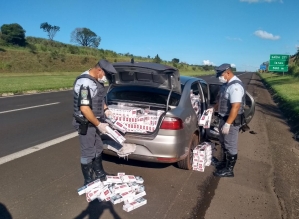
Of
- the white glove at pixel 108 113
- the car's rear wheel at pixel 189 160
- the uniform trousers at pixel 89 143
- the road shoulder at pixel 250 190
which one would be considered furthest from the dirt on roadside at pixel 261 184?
the white glove at pixel 108 113

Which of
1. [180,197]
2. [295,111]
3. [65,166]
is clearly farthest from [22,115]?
[295,111]

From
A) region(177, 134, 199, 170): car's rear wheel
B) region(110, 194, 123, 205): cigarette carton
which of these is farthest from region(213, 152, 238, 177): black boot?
region(110, 194, 123, 205): cigarette carton

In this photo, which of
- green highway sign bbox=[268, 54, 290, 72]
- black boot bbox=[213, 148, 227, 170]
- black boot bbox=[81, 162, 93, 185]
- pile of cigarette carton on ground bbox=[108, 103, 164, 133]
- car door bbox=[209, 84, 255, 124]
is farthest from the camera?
green highway sign bbox=[268, 54, 290, 72]

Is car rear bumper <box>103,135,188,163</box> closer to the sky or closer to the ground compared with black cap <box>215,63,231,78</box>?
closer to the ground

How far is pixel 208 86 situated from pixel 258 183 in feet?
8.58

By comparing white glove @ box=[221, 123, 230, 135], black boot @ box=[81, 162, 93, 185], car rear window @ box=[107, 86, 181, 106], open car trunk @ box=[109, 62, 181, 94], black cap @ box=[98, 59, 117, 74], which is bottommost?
black boot @ box=[81, 162, 93, 185]

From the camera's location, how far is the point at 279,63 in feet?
152

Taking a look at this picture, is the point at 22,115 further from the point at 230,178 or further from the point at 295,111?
the point at 295,111

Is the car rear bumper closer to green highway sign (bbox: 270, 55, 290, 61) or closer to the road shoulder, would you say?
the road shoulder

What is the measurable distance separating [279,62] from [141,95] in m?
45.9

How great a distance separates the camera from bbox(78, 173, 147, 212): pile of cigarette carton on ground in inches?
153

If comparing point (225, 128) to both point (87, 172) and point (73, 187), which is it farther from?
point (73, 187)

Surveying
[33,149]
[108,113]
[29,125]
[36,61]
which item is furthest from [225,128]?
[36,61]

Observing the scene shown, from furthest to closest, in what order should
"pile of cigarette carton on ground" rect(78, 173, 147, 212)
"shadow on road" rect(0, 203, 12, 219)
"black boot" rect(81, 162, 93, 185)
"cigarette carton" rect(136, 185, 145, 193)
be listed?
"black boot" rect(81, 162, 93, 185)
"cigarette carton" rect(136, 185, 145, 193)
"pile of cigarette carton on ground" rect(78, 173, 147, 212)
"shadow on road" rect(0, 203, 12, 219)
